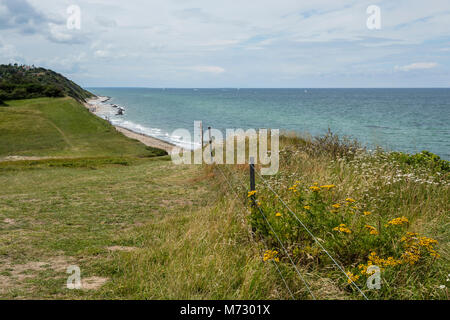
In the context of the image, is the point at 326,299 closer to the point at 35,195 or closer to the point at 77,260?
the point at 77,260

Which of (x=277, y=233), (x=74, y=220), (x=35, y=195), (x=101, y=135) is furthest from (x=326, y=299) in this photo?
(x=101, y=135)

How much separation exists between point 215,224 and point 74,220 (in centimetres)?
397

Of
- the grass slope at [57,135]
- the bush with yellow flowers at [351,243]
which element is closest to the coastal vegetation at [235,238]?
the bush with yellow flowers at [351,243]

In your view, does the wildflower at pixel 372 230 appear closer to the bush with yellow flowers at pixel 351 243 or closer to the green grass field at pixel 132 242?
the bush with yellow flowers at pixel 351 243

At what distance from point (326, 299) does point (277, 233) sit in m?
1.32

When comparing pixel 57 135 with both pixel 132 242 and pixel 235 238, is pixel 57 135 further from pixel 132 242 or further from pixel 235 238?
pixel 235 238

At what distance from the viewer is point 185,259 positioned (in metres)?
4.83

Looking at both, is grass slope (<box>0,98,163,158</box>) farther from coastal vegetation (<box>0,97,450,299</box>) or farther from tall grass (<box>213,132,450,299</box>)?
tall grass (<box>213,132,450,299</box>)

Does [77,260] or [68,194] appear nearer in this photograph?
[77,260]

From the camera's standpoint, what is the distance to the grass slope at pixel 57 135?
34.4 m

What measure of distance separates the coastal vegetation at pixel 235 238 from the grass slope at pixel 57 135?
970 inches

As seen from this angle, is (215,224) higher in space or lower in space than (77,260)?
higher
